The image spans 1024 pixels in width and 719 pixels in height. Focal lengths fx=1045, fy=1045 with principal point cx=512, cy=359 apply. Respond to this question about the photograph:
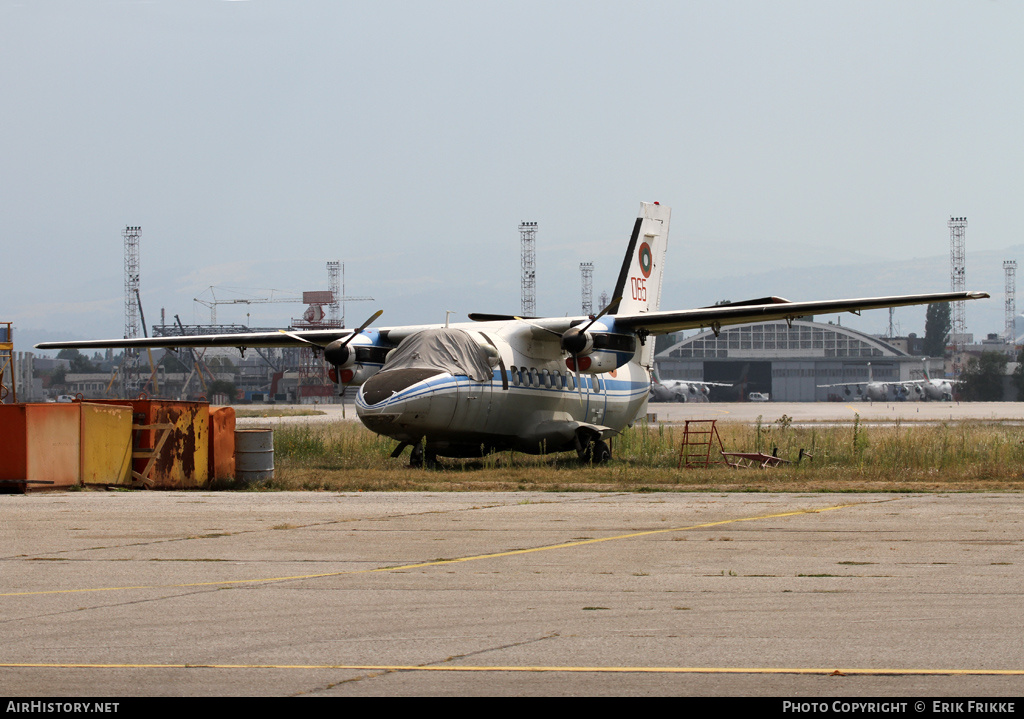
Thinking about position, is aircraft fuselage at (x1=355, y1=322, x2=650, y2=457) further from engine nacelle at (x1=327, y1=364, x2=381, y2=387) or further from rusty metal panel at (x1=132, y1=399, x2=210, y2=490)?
rusty metal panel at (x1=132, y1=399, x2=210, y2=490)

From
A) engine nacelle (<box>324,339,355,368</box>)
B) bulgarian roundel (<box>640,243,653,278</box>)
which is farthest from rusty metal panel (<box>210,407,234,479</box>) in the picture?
bulgarian roundel (<box>640,243,653,278</box>)

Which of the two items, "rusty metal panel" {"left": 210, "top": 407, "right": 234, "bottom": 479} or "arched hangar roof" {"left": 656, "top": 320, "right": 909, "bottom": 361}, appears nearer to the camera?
"rusty metal panel" {"left": 210, "top": 407, "right": 234, "bottom": 479}

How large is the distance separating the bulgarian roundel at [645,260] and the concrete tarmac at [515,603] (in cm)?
1559

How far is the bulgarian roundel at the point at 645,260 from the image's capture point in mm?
29734

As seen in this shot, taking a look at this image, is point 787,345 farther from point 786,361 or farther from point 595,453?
point 595,453

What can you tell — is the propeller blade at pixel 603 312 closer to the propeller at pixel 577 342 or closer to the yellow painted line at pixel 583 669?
the propeller at pixel 577 342

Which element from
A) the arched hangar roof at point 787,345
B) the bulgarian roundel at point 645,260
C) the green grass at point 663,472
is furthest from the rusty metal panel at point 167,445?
the arched hangar roof at point 787,345

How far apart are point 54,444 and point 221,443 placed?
3.46 m

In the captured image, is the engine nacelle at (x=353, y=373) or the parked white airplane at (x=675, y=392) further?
the parked white airplane at (x=675, y=392)

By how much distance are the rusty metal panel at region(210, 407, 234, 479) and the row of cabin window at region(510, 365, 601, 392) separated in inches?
268

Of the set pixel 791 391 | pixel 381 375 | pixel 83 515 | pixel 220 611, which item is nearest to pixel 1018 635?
pixel 220 611

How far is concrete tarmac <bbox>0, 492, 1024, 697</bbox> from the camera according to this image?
20.0 ft

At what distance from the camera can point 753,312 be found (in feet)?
77.3

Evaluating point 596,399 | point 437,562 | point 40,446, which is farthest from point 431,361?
point 437,562
